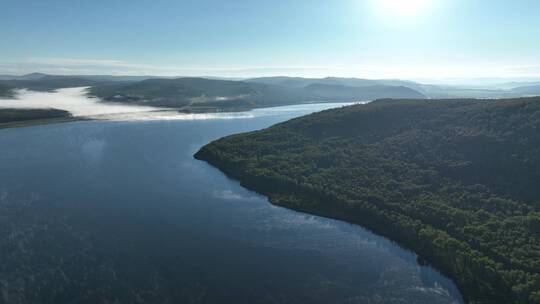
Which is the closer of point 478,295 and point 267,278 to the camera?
point 478,295

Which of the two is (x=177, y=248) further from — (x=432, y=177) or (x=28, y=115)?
(x=28, y=115)

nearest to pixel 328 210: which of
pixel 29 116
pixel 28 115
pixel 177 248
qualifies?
pixel 177 248

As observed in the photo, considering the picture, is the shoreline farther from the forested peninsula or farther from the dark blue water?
the forested peninsula

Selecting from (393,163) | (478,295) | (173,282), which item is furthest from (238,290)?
(393,163)

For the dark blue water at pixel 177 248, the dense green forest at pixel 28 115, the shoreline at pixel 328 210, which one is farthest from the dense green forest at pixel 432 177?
the dense green forest at pixel 28 115

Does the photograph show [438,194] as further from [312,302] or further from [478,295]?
[312,302]

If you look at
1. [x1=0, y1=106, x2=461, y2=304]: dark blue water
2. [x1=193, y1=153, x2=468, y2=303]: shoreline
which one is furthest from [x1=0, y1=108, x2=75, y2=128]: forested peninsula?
[x1=193, y1=153, x2=468, y2=303]: shoreline

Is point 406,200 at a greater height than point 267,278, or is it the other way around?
point 406,200
